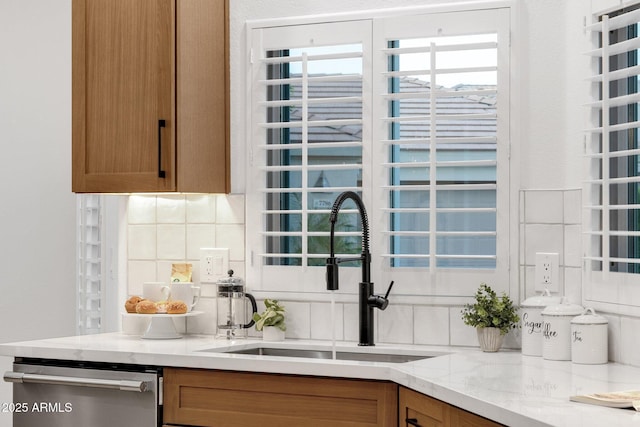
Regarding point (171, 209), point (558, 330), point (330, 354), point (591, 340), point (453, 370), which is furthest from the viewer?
point (171, 209)

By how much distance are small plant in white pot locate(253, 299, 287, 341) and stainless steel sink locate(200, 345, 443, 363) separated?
0.05 metres

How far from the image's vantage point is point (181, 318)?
11.2 feet

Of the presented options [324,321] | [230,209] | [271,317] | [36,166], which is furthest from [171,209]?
[36,166]

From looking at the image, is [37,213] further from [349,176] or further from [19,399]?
[349,176]

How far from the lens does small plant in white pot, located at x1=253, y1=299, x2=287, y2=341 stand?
321 cm

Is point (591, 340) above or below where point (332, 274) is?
below

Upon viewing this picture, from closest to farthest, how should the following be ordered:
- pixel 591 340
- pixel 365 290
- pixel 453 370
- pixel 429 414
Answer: pixel 429 414
pixel 453 370
pixel 591 340
pixel 365 290

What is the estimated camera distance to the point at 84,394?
292cm

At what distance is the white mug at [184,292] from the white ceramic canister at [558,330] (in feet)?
4.49

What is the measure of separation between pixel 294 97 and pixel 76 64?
2.74ft

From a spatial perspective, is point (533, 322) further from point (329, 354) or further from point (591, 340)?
point (329, 354)

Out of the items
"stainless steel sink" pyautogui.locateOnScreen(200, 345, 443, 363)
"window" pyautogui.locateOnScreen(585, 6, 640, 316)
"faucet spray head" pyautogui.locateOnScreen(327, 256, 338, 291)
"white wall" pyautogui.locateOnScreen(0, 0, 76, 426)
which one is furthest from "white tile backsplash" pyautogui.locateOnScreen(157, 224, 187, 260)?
"window" pyautogui.locateOnScreen(585, 6, 640, 316)

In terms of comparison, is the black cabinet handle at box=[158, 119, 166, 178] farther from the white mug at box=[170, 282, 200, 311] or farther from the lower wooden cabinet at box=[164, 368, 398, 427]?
the lower wooden cabinet at box=[164, 368, 398, 427]

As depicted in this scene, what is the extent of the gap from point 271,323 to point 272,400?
1.86ft
